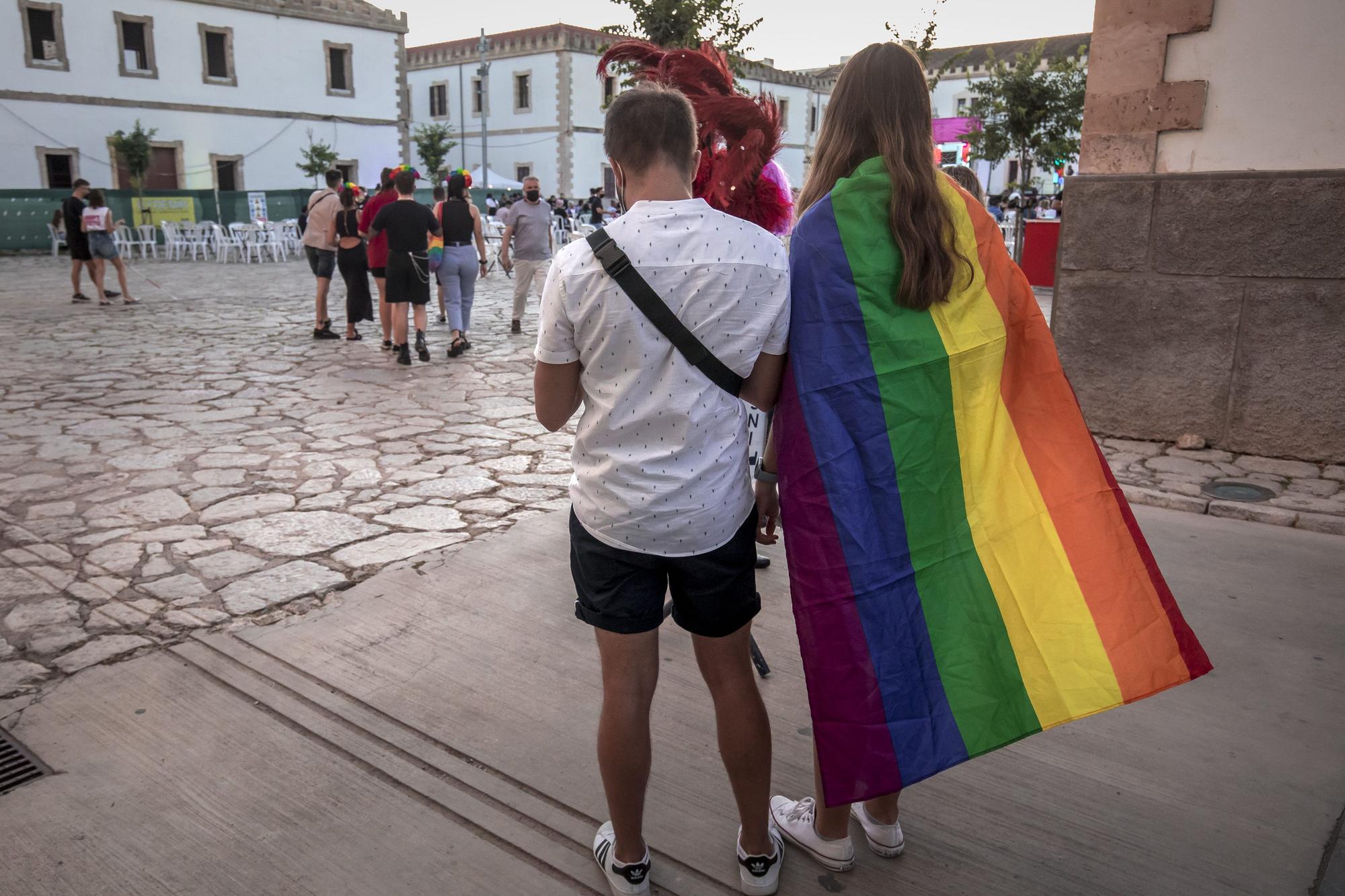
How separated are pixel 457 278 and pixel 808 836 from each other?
Result: 828 cm

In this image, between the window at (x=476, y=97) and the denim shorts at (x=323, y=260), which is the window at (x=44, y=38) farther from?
the denim shorts at (x=323, y=260)

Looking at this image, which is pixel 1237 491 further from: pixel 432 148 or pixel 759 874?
pixel 432 148

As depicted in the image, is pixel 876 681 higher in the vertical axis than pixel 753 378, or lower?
lower

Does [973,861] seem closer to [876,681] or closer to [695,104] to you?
[876,681]

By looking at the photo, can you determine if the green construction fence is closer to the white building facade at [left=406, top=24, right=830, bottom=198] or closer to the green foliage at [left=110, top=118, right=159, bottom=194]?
the green foliage at [left=110, top=118, right=159, bottom=194]

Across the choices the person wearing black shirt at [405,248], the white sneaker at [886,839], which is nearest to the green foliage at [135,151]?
the person wearing black shirt at [405,248]

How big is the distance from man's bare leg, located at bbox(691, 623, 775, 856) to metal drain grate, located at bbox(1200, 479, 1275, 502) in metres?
3.84

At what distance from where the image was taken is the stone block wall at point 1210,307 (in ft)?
18.1

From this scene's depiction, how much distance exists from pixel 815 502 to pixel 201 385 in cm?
763

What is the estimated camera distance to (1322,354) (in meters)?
5.54

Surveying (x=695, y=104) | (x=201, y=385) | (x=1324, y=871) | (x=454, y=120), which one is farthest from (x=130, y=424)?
(x=454, y=120)

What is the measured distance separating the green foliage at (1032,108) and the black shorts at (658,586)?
1995 centimetres

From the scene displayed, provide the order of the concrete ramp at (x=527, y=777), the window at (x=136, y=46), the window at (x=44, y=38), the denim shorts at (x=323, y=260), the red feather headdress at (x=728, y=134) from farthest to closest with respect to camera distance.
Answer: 1. the window at (x=136, y=46)
2. the window at (x=44, y=38)
3. the denim shorts at (x=323, y=260)
4. the red feather headdress at (x=728, y=134)
5. the concrete ramp at (x=527, y=777)

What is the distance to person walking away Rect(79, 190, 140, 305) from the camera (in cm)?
1330
